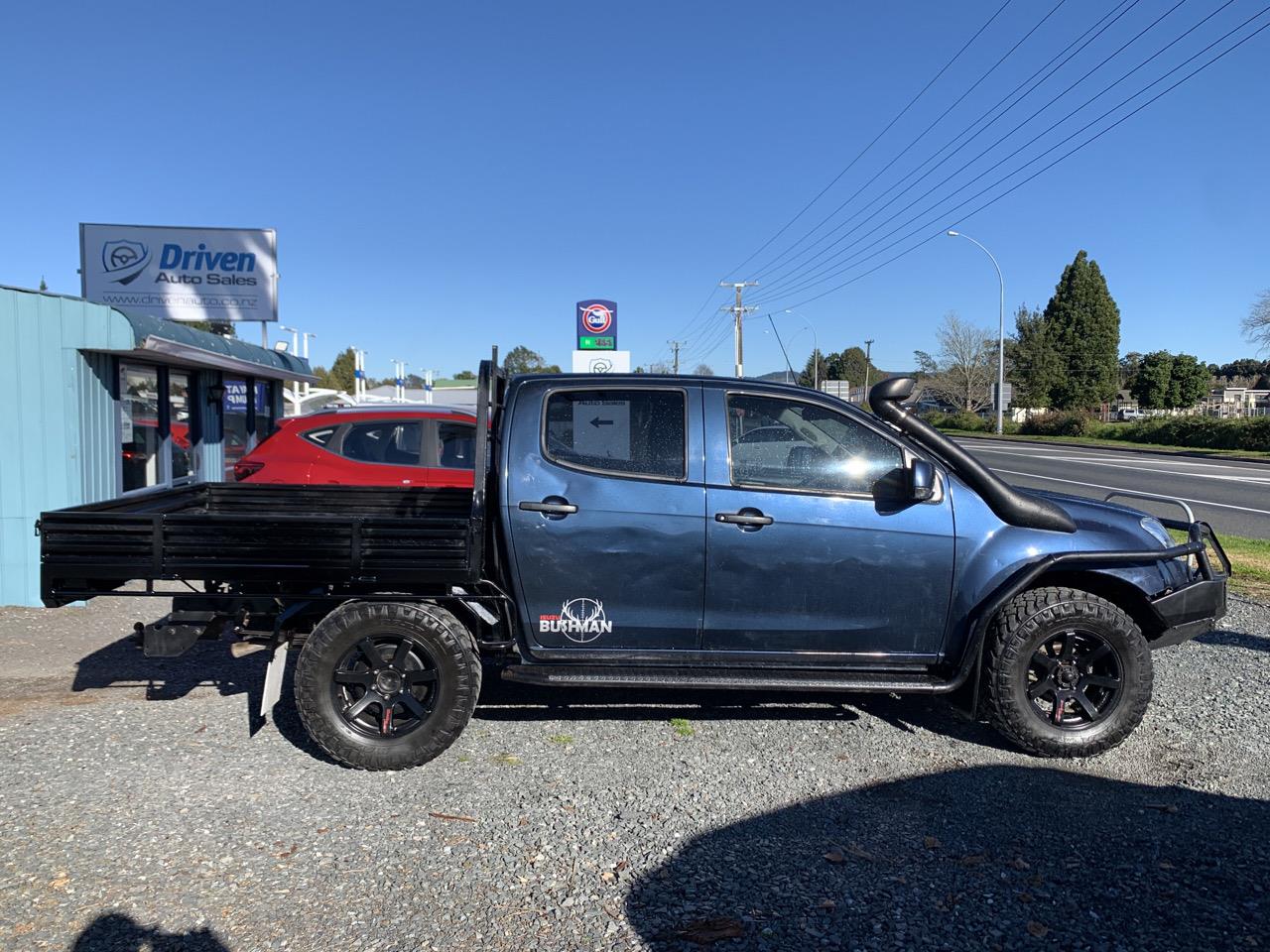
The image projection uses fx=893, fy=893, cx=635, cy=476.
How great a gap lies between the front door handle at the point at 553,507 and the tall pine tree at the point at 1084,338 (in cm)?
6276

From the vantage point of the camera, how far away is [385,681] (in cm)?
416

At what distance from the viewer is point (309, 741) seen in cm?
450

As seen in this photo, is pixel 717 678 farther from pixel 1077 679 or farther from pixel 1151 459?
pixel 1151 459

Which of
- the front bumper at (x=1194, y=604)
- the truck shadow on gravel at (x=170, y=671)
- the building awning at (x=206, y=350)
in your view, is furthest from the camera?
the building awning at (x=206, y=350)

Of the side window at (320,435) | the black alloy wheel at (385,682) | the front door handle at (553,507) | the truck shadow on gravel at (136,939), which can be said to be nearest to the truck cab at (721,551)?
the front door handle at (553,507)

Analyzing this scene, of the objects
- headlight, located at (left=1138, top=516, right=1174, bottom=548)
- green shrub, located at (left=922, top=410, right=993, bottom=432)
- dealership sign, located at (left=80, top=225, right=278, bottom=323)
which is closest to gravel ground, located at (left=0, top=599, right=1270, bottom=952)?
headlight, located at (left=1138, top=516, right=1174, bottom=548)

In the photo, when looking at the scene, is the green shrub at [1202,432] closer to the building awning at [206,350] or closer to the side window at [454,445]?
the building awning at [206,350]

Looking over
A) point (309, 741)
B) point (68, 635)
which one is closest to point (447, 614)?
point (309, 741)

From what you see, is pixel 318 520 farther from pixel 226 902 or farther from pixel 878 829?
pixel 878 829

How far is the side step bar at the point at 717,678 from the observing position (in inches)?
164

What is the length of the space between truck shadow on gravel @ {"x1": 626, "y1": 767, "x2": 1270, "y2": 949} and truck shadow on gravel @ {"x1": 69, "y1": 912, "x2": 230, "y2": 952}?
53.8 inches

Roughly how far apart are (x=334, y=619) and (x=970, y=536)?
9.87 feet

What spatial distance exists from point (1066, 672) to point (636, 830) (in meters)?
2.24

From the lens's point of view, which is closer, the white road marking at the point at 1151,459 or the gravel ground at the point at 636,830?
the gravel ground at the point at 636,830
